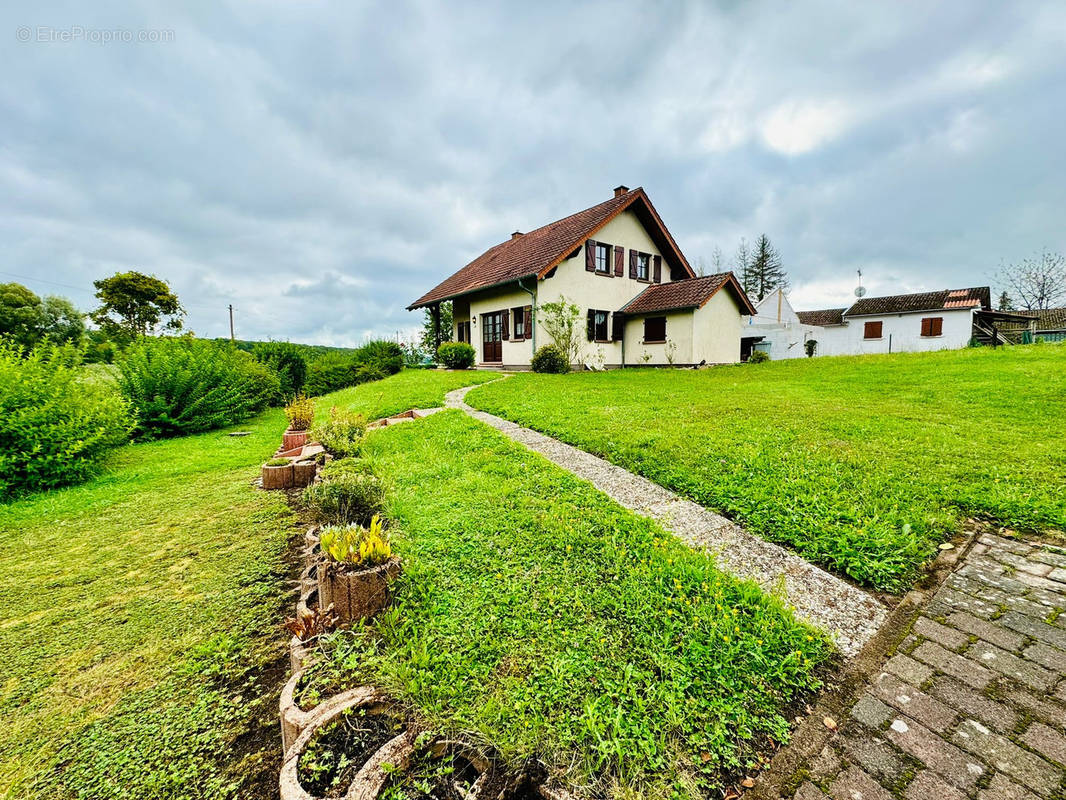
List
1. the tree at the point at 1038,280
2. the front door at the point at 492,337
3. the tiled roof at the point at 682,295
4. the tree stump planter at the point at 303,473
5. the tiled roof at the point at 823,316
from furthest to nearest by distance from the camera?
1. the tiled roof at the point at 823,316
2. the tree at the point at 1038,280
3. the front door at the point at 492,337
4. the tiled roof at the point at 682,295
5. the tree stump planter at the point at 303,473

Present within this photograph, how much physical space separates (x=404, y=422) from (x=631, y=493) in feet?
16.2

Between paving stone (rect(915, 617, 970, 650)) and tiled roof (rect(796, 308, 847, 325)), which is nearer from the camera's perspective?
paving stone (rect(915, 617, 970, 650))

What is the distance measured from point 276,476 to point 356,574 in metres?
3.74

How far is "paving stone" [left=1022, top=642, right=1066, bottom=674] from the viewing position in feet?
6.13

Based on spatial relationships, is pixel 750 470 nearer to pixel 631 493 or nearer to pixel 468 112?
pixel 631 493

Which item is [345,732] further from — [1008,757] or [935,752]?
[1008,757]

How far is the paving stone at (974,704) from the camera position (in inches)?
63.9

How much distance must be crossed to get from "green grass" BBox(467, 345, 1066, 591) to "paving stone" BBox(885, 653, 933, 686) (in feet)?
2.23

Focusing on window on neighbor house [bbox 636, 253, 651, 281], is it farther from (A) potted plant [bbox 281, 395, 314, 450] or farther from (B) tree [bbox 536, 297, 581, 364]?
(A) potted plant [bbox 281, 395, 314, 450]

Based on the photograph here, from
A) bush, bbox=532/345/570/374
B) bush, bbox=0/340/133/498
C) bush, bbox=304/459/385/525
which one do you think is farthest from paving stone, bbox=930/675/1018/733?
bush, bbox=532/345/570/374

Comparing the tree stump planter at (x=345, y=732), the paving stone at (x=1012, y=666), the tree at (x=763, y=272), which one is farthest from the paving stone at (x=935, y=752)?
the tree at (x=763, y=272)

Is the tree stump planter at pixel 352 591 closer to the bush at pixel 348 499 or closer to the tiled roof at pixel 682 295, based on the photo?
the bush at pixel 348 499

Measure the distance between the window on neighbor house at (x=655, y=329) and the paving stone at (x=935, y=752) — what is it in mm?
Answer: 15884

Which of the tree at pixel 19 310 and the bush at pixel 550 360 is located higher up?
the tree at pixel 19 310
